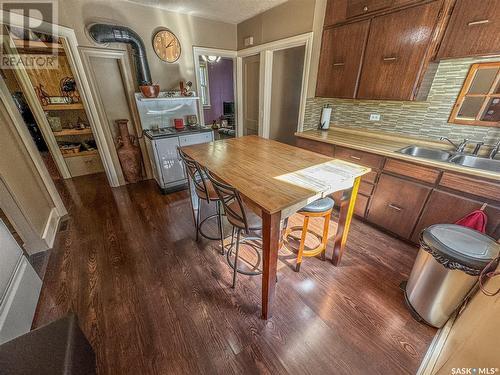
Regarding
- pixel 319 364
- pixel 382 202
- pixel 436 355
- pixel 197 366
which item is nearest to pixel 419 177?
pixel 382 202

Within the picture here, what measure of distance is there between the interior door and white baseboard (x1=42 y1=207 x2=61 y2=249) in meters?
3.17

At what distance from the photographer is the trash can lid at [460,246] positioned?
1103mm

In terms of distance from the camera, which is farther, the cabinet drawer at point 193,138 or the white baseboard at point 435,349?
the cabinet drawer at point 193,138

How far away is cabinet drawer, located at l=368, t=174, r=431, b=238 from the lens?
179 cm

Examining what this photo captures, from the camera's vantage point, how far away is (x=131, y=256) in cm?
186

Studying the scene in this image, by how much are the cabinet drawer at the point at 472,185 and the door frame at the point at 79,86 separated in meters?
3.80

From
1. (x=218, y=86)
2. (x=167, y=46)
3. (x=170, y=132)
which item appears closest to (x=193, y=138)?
(x=170, y=132)

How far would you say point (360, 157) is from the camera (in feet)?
6.86

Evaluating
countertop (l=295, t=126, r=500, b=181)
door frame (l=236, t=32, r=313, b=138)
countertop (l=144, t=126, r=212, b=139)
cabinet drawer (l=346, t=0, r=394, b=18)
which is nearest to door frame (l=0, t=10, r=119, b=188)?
countertop (l=144, t=126, r=212, b=139)

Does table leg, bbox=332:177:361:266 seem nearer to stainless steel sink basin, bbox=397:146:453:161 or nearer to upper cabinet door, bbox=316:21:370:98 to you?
stainless steel sink basin, bbox=397:146:453:161

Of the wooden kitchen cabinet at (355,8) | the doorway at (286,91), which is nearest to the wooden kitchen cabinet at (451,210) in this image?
the wooden kitchen cabinet at (355,8)

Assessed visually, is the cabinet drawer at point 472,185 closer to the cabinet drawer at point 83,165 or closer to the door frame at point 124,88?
the door frame at point 124,88

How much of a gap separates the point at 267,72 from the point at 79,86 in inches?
103

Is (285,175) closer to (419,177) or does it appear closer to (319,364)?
(319,364)
